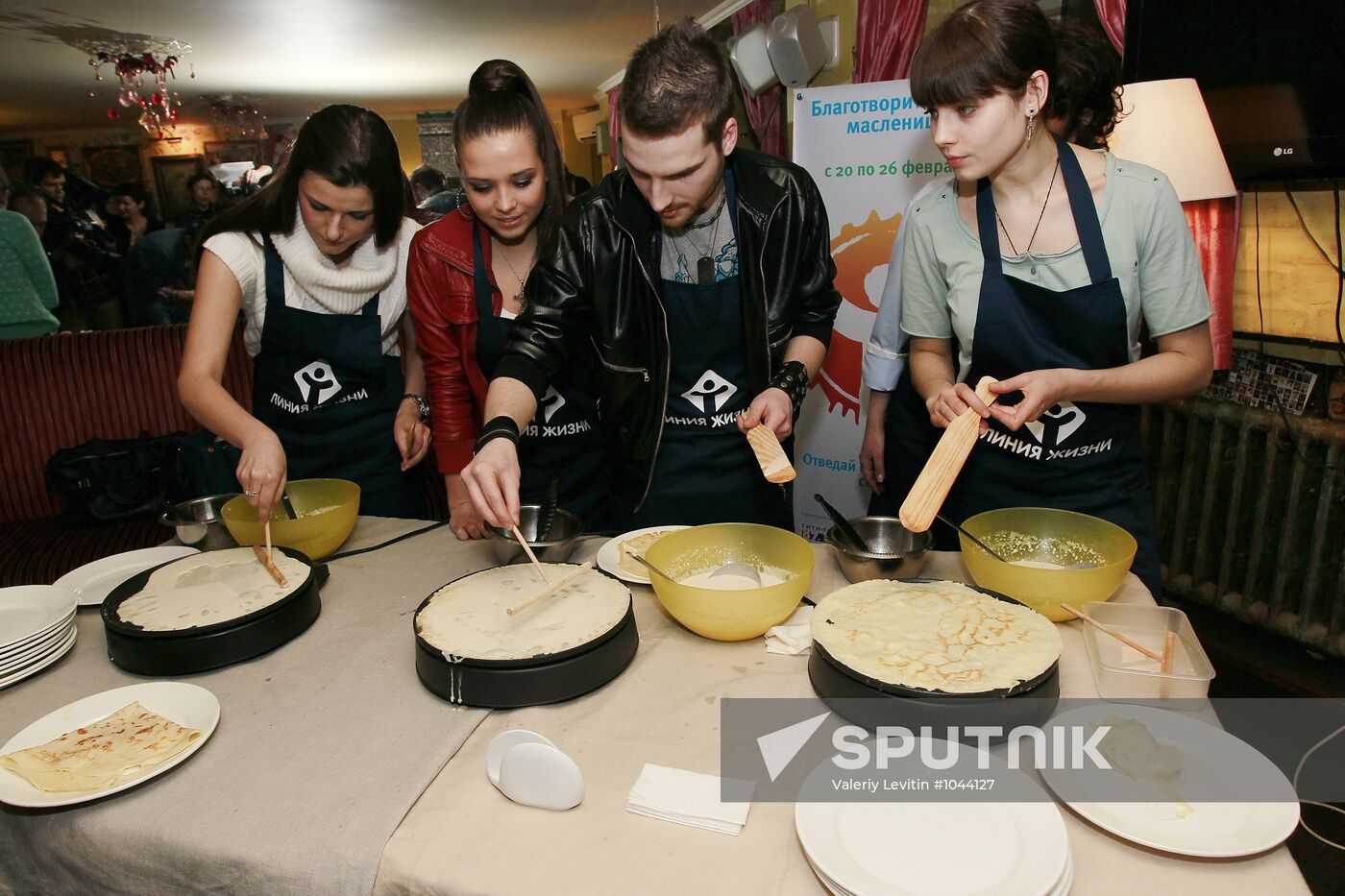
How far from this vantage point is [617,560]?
163 cm

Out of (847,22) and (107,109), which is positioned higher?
(107,109)

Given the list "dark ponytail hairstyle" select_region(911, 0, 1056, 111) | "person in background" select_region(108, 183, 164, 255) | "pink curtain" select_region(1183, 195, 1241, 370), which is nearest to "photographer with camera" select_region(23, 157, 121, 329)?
"person in background" select_region(108, 183, 164, 255)

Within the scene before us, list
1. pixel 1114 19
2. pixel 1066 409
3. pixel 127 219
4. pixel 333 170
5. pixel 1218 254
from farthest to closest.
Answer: pixel 127 219 < pixel 1114 19 < pixel 1218 254 < pixel 333 170 < pixel 1066 409

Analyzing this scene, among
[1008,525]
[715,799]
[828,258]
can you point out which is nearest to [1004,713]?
[715,799]

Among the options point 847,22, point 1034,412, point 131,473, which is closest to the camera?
point 1034,412

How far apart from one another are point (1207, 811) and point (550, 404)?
5.32ft

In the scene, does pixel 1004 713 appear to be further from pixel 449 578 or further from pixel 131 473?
pixel 131 473

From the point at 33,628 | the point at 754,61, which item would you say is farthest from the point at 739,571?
the point at 754,61

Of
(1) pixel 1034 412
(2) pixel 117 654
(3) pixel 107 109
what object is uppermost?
(3) pixel 107 109

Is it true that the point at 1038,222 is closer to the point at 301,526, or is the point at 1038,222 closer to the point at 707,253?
the point at 707,253

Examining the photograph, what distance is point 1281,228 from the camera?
9.00ft

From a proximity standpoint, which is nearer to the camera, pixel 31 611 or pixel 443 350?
pixel 31 611

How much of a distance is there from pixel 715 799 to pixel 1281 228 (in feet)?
9.43

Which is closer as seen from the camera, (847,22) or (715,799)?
→ (715,799)
